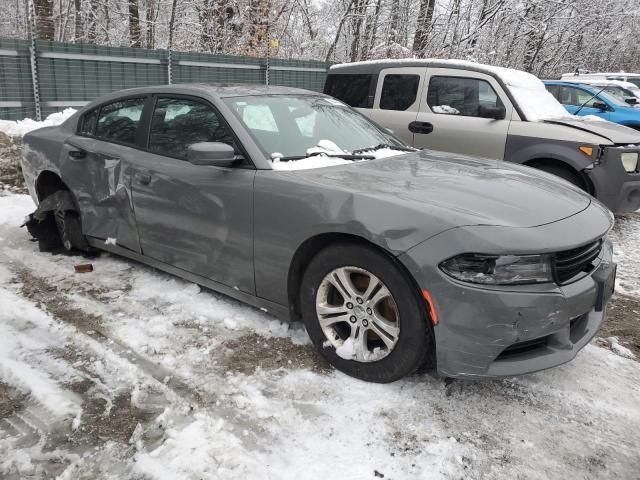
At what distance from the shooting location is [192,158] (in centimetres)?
311

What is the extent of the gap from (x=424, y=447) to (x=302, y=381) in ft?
2.50

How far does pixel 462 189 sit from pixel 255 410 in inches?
62.0

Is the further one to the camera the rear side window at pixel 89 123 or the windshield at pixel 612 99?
the windshield at pixel 612 99

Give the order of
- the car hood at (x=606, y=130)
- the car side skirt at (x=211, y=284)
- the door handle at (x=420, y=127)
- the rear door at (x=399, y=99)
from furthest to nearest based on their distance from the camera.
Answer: the rear door at (x=399, y=99) → the door handle at (x=420, y=127) → the car hood at (x=606, y=130) → the car side skirt at (x=211, y=284)

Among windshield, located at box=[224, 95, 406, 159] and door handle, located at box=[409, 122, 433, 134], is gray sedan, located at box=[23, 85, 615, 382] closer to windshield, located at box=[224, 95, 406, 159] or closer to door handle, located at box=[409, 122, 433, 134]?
windshield, located at box=[224, 95, 406, 159]

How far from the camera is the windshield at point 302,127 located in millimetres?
3375

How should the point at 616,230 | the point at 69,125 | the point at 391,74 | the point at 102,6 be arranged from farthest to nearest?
the point at 102,6, the point at 391,74, the point at 616,230, the point at 69,125

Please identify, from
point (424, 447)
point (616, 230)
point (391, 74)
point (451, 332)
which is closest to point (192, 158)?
point (451, 332)

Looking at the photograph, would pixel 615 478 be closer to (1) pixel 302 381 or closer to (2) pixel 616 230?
(1) pixel 302 381

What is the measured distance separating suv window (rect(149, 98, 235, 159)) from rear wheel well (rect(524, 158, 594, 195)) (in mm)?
4031

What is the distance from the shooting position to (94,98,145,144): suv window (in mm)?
4020

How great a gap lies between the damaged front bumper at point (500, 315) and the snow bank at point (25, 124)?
25.1 ft

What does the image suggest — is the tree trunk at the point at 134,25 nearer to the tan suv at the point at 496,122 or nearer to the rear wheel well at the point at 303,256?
the tan suv at the point at 496,122

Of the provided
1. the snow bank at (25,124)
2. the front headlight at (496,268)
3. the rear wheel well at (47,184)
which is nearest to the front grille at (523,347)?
the front headlight at (496,268)
